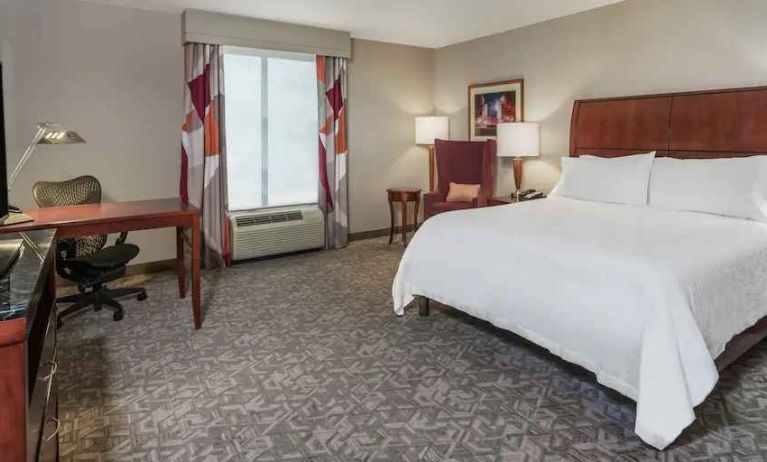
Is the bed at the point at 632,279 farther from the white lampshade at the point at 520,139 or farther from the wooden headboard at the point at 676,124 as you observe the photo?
the white lampshade at the point at 520,139

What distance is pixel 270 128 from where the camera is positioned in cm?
535

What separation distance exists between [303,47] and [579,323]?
407 centimetres

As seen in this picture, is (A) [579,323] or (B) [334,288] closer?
(A) [579,323]

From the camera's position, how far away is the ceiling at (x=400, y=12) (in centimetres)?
436

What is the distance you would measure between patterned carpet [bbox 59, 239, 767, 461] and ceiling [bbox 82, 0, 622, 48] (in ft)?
8.69

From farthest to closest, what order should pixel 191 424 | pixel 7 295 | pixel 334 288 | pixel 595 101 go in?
1. pixel 595 101
2. pixel 334 288
3. pixel 191 424
4. pixel 7 295

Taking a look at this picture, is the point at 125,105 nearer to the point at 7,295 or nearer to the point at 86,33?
the point at 86,33

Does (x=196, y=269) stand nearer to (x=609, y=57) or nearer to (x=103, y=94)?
A: (x=103, y=94)

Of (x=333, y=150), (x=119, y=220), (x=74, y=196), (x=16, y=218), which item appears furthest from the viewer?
(x=333, y=150)

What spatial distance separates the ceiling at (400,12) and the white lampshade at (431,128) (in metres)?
0.99

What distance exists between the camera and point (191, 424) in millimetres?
2215

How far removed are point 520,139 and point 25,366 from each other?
463cm

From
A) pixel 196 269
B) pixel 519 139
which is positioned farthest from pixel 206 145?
pixel 519 139

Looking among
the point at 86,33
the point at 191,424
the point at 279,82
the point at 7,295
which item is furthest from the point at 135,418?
the point at 279,82
